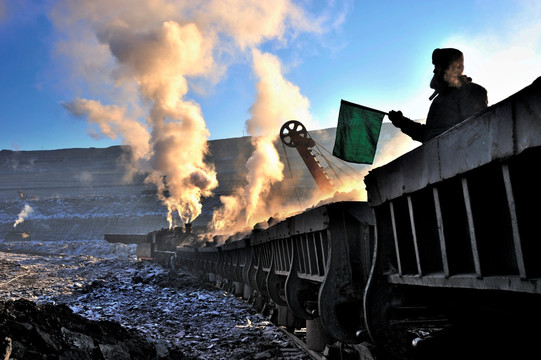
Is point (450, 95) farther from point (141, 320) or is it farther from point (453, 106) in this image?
point (141, 320)

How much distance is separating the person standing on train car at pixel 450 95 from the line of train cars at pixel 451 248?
3.38 feet

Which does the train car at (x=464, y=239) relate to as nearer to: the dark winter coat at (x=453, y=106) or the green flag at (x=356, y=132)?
the dark winter coat at (x=453, y=106)

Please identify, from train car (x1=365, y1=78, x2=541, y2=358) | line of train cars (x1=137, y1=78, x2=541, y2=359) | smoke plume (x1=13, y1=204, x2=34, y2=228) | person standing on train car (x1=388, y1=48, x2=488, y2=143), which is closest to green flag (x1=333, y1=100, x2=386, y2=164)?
line of train cars (x1=137, y1=78, x2=541, y2=359)

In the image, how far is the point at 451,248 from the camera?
2.30 metres

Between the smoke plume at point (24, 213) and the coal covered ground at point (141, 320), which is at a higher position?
the smoke plume at point (24, 213)

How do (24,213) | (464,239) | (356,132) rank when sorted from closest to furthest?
1. (464,239)
2. (356,132)
3. (24,213)

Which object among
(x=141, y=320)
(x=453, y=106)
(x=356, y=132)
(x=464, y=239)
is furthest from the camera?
(x=141, y=320)

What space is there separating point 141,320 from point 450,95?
8418 millimetres

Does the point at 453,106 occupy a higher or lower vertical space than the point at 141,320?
higher

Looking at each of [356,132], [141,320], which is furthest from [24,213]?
[356,132]

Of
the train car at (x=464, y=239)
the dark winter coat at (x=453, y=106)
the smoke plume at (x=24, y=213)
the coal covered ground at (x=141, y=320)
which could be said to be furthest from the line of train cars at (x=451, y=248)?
the smoke plume at (x=24, y=213)

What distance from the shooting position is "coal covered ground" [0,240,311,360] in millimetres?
4492

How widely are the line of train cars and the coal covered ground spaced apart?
8.69 ft

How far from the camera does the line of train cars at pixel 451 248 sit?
1.72m
